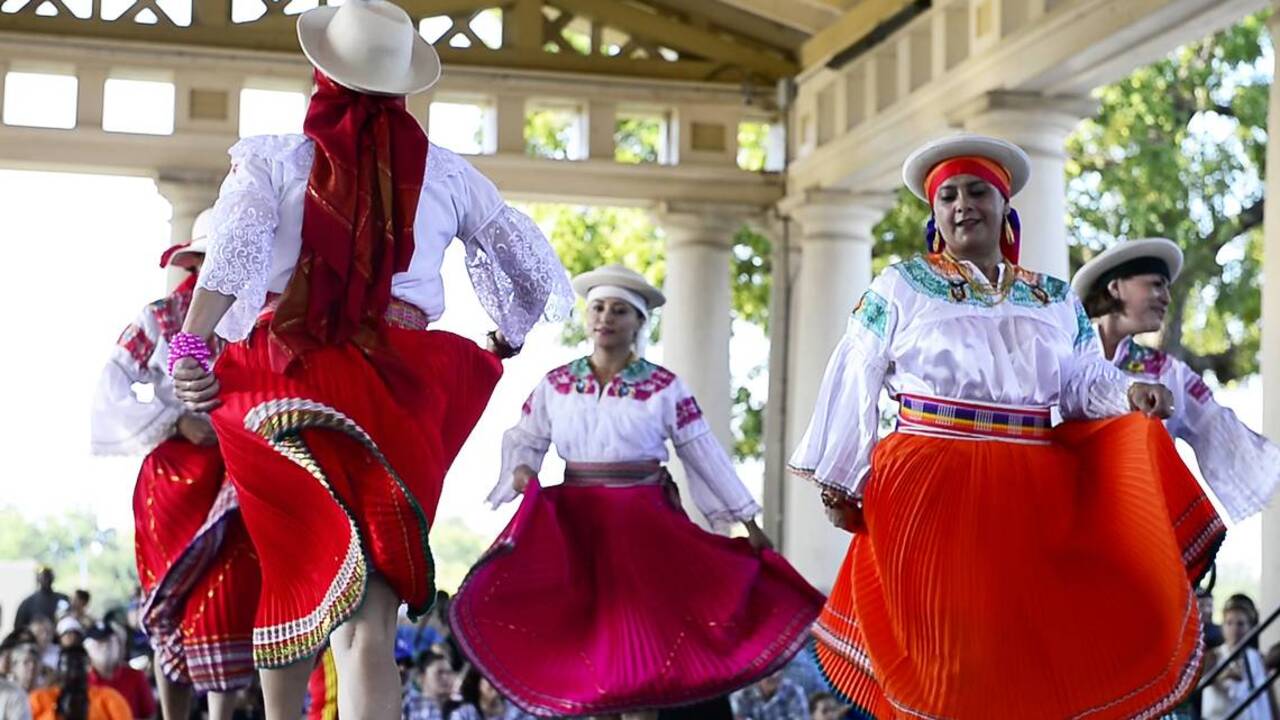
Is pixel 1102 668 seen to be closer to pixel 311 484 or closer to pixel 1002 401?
pixel 1002 401

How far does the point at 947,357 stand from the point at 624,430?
8.90 feet

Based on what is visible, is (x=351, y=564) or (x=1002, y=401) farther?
(x=1002, y=401)

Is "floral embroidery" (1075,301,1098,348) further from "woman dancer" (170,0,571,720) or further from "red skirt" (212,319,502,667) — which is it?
"red skirt" (212,319,502,667)

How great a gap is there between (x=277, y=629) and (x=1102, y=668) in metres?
1.74

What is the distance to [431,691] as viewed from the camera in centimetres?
907

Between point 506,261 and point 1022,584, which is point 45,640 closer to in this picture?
point 506,261

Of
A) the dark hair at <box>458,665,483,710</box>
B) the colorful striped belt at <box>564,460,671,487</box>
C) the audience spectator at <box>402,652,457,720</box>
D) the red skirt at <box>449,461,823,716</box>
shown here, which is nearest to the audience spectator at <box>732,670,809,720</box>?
the dark hair at <box>458,665,483,710</box>

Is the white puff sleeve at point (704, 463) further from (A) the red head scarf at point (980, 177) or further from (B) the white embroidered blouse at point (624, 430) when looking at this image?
(A) the red head scarf at point (980, 177)

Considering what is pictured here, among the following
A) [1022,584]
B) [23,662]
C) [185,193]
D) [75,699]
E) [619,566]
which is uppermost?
[185,193]

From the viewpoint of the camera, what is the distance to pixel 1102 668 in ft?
16.2

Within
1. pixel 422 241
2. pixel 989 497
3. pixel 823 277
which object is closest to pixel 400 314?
pixel 422 241

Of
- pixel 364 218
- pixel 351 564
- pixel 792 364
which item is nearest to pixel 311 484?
pixel 351 564

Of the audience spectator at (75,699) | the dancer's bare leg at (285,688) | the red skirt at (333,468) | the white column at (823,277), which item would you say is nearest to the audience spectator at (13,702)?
the audience spectator at (75,699)

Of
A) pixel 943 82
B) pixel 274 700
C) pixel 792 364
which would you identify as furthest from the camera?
pixel 792 364
